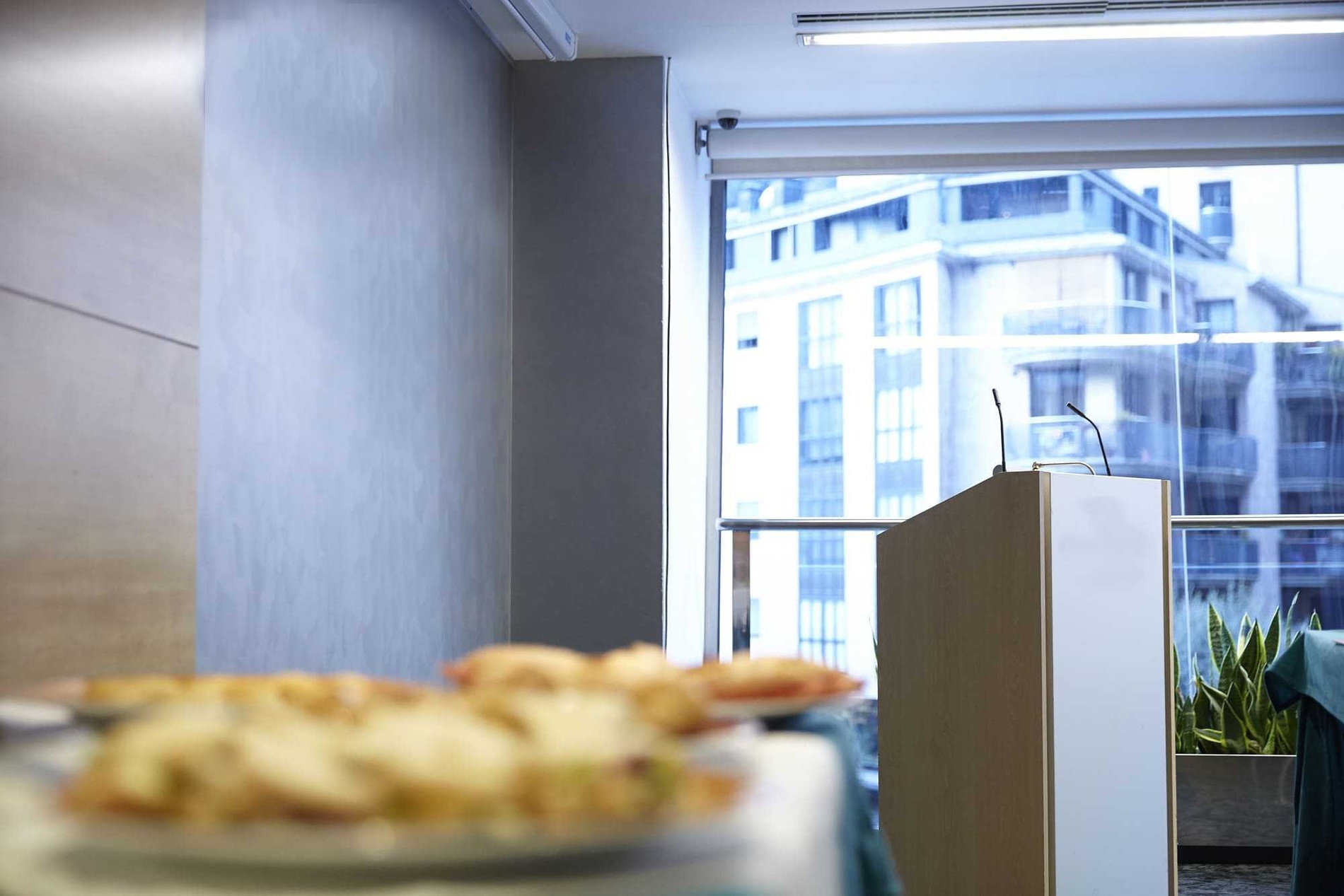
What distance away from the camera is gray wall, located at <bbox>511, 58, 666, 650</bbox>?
3836 mm

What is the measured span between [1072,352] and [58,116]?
388cm

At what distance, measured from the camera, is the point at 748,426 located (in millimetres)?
4812

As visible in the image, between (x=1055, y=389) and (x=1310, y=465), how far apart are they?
3.18ft

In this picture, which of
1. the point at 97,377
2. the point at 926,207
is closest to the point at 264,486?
the point at 97,377

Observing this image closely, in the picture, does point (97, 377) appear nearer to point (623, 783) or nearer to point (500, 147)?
point (623, 783)

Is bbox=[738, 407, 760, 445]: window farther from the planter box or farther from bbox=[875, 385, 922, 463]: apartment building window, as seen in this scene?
the planter box

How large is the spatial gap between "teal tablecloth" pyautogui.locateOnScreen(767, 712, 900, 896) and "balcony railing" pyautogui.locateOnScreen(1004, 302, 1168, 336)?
13.5 ft

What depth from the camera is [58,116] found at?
1570 mm

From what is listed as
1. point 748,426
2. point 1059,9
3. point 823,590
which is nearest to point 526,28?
point 1059,9

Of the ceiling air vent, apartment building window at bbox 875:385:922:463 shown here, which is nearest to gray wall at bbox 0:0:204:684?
the ceiling air vent

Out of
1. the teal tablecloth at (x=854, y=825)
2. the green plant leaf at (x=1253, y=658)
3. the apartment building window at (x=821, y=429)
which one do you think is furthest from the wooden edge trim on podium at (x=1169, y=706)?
the apartment building window at (x=821, y=429)

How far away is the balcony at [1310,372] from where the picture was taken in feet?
15.1

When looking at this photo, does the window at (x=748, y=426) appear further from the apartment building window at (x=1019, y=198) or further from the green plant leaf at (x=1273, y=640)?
the green plant leaf at (x=1273, y=640)

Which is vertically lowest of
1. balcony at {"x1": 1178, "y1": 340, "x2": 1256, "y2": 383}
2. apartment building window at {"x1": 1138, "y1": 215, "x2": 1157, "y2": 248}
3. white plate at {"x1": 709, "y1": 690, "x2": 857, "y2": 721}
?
white plate at {"x1": 709, "y1": 690, "x2": 857, "y2": 721}
